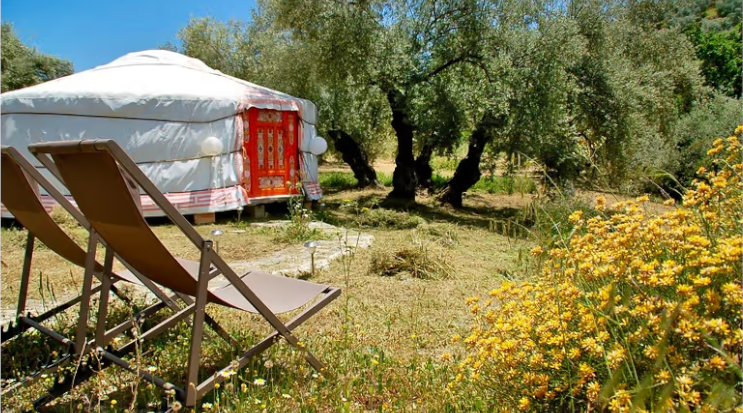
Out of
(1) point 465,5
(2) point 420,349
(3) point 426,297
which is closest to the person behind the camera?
(2) point 420,349

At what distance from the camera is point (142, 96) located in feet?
24.2

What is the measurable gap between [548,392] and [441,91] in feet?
23.7

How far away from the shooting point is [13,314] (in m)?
3.18

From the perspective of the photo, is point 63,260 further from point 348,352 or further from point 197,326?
point 197,326

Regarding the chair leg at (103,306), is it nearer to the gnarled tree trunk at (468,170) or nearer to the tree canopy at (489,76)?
the tree canopy at (489,76)

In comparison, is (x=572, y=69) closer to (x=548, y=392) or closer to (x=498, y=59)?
(x=498, y=59)

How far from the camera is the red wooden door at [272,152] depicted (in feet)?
Result: 27.5

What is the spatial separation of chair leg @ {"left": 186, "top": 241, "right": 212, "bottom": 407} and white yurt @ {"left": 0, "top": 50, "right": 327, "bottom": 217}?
231 inches

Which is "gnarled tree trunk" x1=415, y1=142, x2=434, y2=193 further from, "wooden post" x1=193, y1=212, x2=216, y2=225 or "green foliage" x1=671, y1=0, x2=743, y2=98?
"green foliage" x1=671, y1=0, x2=743, y2=98

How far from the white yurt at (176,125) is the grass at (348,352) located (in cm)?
264

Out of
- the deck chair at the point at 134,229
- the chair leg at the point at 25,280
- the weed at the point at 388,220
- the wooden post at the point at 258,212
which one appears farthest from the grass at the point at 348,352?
the wooden post at the point at 258,212

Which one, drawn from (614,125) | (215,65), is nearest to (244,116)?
(614,125)

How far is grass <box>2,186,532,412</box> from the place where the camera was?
2033 mm

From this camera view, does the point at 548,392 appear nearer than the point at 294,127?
Yes
